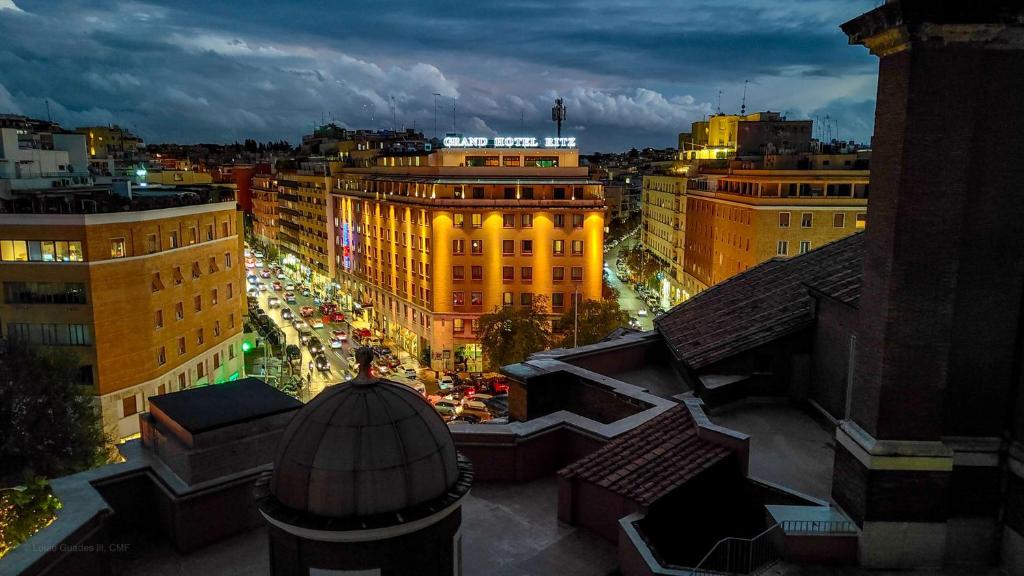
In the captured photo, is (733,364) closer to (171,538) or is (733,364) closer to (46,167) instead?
(171,538)

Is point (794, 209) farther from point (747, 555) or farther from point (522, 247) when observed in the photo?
point (747, 555)

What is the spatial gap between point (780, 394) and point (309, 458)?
16318mm

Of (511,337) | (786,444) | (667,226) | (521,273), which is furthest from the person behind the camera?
(667,226)

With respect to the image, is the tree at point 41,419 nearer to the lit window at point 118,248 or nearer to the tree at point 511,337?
the lit window at point 118,248

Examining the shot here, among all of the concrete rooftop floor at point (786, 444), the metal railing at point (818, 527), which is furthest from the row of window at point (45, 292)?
the metal railing at point (818, 527)

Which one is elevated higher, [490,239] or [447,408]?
[490,239]

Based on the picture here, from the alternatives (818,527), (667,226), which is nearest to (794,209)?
(667,226)

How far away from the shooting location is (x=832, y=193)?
75.4 meters

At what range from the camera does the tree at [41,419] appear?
2912cm

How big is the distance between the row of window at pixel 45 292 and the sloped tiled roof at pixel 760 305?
38003mm

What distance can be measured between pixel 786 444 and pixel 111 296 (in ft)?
145

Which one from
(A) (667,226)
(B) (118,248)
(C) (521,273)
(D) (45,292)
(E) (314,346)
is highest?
(B) (118,248)

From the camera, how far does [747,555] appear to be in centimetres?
1348

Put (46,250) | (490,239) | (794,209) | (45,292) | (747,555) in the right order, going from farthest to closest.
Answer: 1. (490,239)
2. (794,209)
3. (45,292)
4. (46,250)
5. (747,555)
